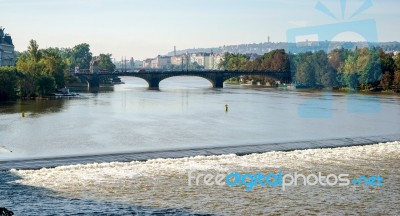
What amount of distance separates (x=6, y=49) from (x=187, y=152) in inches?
4532

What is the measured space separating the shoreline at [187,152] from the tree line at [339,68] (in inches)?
2879

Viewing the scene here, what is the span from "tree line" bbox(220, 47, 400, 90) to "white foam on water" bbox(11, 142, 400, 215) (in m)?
83.2

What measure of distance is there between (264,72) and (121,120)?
91829 millimetres

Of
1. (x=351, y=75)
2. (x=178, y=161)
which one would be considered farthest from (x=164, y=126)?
(x=351, y=75)

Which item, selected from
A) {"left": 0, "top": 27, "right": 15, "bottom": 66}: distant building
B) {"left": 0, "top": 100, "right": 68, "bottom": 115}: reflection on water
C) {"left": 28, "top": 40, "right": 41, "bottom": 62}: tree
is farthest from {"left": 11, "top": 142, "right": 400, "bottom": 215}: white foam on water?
{"left": 0, "top": 27, "right": 15, "bottom": 66}: distant building

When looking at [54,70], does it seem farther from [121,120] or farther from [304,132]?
[304,132]

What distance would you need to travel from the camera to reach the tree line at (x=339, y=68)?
11431cm

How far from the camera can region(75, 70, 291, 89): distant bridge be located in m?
130

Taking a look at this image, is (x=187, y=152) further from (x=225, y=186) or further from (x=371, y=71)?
(x=371, y=71)

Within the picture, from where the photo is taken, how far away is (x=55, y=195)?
23.9m

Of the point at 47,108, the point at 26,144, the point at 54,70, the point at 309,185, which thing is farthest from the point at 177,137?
the point at 54,70
